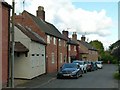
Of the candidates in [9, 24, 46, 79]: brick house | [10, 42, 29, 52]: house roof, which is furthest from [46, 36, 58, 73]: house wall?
[10, 42, 29, 52]: house roof

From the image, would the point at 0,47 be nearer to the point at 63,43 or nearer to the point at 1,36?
the point at 1,36

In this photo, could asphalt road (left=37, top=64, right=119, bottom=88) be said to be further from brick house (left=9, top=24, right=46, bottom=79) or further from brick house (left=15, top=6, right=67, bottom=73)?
brick house (left=15, top=6, right=67, bottom=73)

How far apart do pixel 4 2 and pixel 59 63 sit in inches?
1098

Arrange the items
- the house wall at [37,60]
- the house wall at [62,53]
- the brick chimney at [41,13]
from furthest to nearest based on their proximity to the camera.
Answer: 1. the house wall at [62,53]
2. the brick chimney at [41,13]
3. the house wall at [37,60]

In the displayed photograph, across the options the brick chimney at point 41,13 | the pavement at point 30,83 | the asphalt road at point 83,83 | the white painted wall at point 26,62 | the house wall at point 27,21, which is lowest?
the asphalt road at point 83,83

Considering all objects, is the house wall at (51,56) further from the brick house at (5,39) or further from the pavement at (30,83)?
the brick house at (5,39)

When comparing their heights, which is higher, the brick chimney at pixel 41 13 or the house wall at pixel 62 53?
the brick chimney at pixel 41 13

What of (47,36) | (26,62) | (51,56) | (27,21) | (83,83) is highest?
(27,21)

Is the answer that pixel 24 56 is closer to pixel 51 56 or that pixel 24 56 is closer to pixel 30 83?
pixel 30 83

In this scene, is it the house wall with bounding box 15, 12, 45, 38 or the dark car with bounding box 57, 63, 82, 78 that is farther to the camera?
the house wall with bounding box 15, 12, 45, 38

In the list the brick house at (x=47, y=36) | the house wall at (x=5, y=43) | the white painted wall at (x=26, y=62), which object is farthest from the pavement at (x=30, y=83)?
the brick house at (x=47, y=36)

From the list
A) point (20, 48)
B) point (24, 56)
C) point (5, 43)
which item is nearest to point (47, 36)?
point (24, 56)

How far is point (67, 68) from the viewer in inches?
1257

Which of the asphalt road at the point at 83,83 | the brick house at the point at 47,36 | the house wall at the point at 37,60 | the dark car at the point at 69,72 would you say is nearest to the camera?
the asphalt road at the point at 83,83
